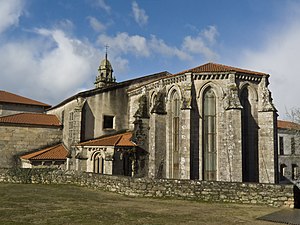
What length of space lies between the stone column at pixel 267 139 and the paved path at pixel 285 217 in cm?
900

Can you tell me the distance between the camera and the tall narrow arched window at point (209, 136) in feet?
65.7

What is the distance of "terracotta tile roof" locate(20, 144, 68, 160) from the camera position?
938 inches

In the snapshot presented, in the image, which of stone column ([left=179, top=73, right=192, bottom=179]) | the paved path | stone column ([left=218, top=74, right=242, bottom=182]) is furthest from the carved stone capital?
the paved path

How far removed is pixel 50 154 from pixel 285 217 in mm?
19703

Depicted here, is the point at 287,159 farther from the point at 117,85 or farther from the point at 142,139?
the point at 117,85

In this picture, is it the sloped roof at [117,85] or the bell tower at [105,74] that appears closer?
the sloped roof at [117,85]

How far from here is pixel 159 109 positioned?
2228 centimetres

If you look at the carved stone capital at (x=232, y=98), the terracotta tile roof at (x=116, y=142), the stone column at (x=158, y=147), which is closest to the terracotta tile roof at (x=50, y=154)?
the terracotta tile roof at (x=116, y=142)

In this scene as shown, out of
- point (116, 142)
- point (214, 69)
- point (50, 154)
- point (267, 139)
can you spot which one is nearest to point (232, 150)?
point (267, 139)

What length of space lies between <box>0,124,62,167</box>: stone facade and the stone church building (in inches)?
180

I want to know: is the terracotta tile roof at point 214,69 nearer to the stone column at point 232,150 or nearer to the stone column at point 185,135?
the stone column at point 185,135

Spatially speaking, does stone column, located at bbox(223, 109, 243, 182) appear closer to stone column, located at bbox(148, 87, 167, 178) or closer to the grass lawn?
stone column, located at bbox(148, 87, 167, 178)

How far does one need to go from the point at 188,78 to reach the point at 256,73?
4896mm

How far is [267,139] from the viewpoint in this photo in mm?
20109
